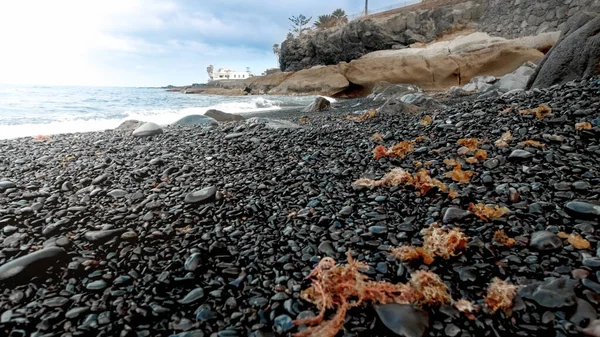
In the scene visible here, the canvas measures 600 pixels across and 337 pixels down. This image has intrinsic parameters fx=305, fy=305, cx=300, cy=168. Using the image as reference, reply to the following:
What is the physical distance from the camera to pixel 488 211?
2.26m

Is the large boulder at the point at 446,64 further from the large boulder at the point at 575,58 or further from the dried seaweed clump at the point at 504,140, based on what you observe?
the dried seaweed clump at the point at 504,140

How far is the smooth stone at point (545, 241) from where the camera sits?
6.01 ft

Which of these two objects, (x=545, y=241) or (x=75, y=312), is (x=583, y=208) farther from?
(x=75, y=312)

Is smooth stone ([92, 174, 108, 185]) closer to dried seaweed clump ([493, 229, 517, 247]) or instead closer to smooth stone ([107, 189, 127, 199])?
smooth stone ([107, 189, 127, 199])

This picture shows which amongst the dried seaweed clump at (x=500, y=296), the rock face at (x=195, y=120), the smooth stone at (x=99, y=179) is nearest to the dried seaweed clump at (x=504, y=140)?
the dried seaweed clump at (x=500, y=296)

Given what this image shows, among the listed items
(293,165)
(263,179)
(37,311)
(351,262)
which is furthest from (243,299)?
(293,165)

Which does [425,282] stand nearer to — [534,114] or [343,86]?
[534,114]

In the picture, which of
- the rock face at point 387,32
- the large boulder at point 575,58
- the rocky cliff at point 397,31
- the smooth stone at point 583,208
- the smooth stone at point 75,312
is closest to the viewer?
the smooth stone at point 75,312

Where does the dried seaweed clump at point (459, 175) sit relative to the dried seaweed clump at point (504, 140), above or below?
below

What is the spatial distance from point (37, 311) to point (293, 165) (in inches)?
104

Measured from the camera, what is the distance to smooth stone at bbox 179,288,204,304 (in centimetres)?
174

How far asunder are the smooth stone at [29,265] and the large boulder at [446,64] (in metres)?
25.5

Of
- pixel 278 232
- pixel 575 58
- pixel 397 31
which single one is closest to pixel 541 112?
pixel 278 232

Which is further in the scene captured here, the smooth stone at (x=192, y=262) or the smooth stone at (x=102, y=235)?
the smooth stone at (x=102, y=235)
